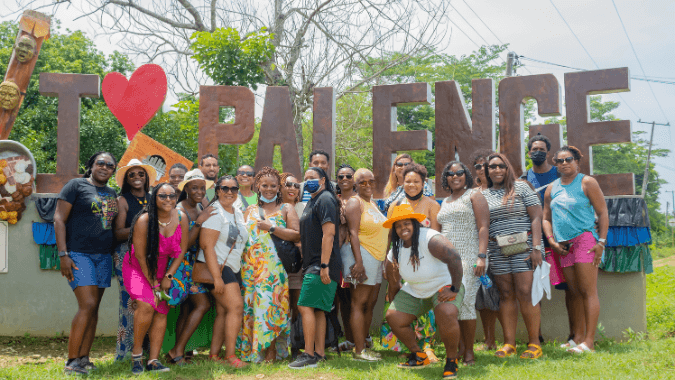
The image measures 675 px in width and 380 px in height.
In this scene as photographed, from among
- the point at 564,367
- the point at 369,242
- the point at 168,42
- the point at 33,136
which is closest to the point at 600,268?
the point at 564,367

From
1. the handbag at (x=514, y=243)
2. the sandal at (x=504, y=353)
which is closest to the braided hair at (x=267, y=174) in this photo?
the handbag at (x=514, y=243)

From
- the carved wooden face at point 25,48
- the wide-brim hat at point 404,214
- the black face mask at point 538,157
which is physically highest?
the carved wooden face at point 25,48

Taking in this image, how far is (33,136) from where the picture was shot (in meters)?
16.9

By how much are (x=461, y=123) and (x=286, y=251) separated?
3212mm

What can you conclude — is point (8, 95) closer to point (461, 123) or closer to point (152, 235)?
point (152, 235)

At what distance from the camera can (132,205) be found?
4.95 metres

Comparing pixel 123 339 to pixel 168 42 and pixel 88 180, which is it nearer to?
pixel 88 180

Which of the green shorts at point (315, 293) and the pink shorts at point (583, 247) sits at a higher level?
the pink shorts at point (583, 247)

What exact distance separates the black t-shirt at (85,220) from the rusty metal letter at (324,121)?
3.16 m

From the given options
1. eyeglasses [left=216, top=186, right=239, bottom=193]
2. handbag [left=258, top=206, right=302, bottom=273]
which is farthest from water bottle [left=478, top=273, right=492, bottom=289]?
eyeglasses [left=216, top=186, right=239, bottom=193]

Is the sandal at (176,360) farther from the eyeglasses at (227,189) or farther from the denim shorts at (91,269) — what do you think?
the eyeglasses at (227,189)

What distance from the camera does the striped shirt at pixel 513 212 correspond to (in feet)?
16.3

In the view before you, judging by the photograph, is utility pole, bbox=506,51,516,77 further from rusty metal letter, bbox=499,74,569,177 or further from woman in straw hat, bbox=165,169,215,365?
woman in straw hat, bbox=165,169,215,365

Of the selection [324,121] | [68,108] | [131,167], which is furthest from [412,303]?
[68,108]
